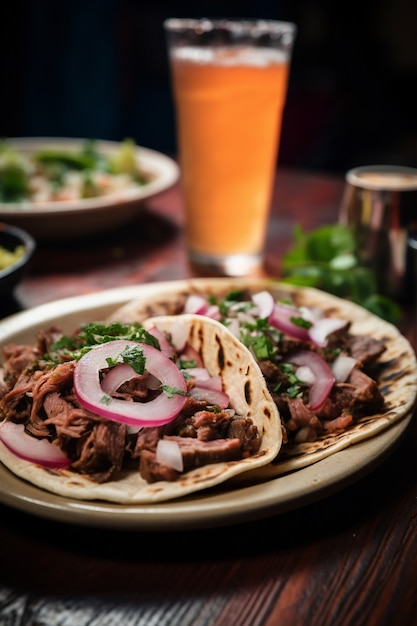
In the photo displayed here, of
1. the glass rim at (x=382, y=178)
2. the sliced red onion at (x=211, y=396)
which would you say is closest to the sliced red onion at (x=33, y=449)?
the sliced red onion at (x=211, y=396)

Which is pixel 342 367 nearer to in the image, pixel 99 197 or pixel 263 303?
pixel 263 303

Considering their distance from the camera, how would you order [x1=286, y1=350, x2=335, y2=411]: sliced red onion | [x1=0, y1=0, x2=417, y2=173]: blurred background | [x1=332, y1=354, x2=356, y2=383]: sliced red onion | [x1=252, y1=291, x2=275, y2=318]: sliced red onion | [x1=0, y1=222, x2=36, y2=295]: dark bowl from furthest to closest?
1. [x1=0, y1=0, x2=417, y2=173]: blurred background
2. [x1=0, y1=222, x2=36, y2=295]: dark bowl
3. [x1=252, y1=291, x2=275, y2=318]: sliced red onion
4. [x1=332, y1=354, x2=356, y2=383]: sliced red onion
5. [x1=286, y1=350, x2=335, y2=411]: sliced red onion

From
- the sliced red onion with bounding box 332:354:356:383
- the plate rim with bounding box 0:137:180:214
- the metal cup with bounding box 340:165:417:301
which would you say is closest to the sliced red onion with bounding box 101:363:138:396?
the sliced red onion with bounding box 332:354:356:383

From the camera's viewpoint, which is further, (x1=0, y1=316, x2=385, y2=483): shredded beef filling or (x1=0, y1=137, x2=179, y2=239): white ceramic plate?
(x1=0, y1=137, x2=179, y2=239): white ceramic plate

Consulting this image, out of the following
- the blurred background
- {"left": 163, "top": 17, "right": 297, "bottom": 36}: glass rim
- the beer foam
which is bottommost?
the blurred background

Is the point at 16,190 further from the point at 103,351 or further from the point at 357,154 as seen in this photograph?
the point at 357,154

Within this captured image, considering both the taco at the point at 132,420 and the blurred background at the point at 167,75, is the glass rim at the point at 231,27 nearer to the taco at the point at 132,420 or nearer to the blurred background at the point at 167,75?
the taco at the point at 132,420

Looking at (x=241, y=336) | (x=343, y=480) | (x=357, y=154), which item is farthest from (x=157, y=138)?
(x=343, y=480)

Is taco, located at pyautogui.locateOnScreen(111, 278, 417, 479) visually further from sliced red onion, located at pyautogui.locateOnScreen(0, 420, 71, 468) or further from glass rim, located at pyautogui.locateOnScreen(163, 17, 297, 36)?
glass rim, located at pyautogui.locateOnScreen(163, 17, 297, 36)
